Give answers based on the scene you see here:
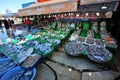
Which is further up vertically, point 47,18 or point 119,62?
point 47,18

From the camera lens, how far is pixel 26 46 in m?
3.16

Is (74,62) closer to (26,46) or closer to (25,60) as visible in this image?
(25,60)

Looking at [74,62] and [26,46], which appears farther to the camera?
[26,46]

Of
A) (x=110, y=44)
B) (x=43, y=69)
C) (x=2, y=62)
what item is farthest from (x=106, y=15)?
(x=2, y=62)

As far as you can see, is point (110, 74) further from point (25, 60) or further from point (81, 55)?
point (25, 60)

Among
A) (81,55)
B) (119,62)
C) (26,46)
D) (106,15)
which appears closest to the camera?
(119,62)

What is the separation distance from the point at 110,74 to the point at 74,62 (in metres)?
0.96

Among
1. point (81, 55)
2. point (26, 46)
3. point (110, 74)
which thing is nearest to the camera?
point (110, 74)

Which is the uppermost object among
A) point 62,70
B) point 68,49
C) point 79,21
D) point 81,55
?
point 79,21

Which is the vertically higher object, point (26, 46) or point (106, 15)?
point (106, 15)

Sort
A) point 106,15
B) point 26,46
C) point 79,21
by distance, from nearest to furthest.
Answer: point 26,46 → point 106,15 → point 79,21

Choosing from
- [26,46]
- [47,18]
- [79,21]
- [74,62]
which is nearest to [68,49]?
[74,62]

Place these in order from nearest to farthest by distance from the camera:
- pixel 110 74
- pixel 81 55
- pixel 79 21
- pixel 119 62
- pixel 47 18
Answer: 1. pixel 110 74
2. pixel 119 62
3. pixel 81 55
4. pixel 79 21
5. pixel 47 18

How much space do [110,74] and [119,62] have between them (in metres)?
0.70
